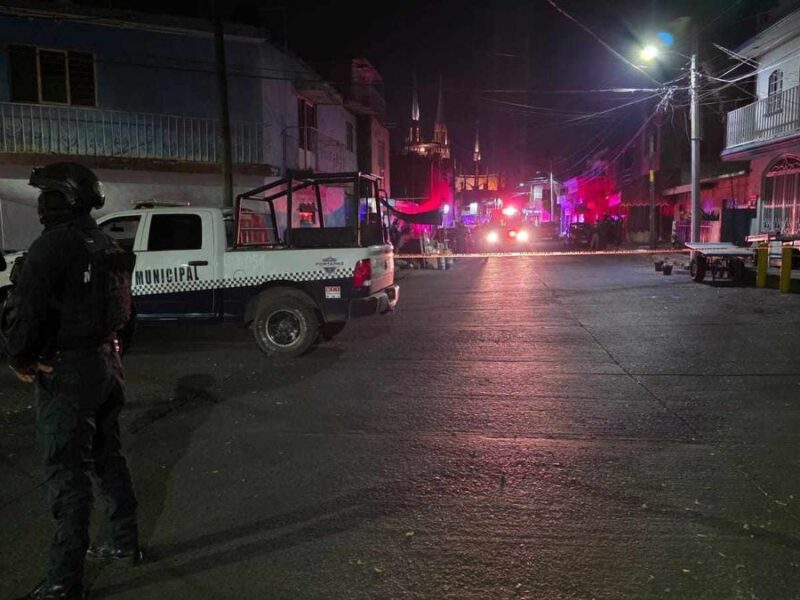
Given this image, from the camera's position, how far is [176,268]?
8609 millimetres

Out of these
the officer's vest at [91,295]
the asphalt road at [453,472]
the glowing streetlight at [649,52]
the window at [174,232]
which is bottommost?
the asphalt road at [453,472]

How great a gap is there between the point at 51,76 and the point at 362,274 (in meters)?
13.3

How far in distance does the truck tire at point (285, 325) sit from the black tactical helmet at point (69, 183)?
5293 millimetres

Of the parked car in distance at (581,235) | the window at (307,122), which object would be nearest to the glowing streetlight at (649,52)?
the window at (307,122)

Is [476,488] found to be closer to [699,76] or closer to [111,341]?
[111,341]

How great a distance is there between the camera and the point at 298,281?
8.48 m

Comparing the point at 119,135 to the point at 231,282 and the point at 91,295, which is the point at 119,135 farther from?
the point at 91,295

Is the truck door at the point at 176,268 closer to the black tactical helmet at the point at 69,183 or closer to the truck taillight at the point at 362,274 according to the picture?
the truck taillight at the point at 362,274

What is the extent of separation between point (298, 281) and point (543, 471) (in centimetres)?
474

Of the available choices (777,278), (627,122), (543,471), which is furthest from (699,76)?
(627,122)

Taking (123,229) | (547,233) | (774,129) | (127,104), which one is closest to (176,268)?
(123,229)

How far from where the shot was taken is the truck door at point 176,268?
8578mm

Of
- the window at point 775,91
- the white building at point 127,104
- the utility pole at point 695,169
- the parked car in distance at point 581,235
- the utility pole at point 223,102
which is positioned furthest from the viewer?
the parked car in distance at point 581,235

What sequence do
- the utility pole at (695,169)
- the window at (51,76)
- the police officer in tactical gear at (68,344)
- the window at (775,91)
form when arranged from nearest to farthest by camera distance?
1. the police officer in tactical gear at (68,344)
2. the window at (51,76)
3. the utility pole at (695,169)
4. the window at (775,91)
